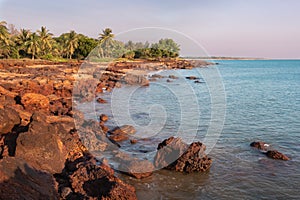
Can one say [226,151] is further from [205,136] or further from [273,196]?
[273,196]

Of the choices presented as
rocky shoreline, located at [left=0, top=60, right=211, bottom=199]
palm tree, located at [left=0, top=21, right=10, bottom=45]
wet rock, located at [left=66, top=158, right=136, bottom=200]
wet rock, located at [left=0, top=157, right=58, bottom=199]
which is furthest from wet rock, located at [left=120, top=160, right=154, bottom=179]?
palm tree, located at [left=0, top=21, right=10, bottom=45]

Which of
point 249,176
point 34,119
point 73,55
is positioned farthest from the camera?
point 73,55

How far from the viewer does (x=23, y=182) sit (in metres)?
7.64

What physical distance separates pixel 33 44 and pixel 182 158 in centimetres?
6316

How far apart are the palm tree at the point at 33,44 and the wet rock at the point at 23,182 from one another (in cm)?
6347

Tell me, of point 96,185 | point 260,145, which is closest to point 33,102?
point 96,185

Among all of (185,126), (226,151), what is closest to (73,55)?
(185,126)

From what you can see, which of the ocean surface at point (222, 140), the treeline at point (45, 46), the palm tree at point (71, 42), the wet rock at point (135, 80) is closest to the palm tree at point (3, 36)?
the treeline at point (45, 46)

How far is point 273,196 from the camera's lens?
10.6 meters

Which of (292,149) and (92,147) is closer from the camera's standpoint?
(92,147)

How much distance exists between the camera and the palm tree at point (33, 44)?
65.2 m

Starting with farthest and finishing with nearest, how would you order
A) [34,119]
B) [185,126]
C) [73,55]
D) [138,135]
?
1. [73,55]
2. [185,126]
3. [138,135]
4. [34,119]

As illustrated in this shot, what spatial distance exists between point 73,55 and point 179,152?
269ft

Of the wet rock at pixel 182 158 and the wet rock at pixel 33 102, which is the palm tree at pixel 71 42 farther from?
the wet rock at pixel 182 158
